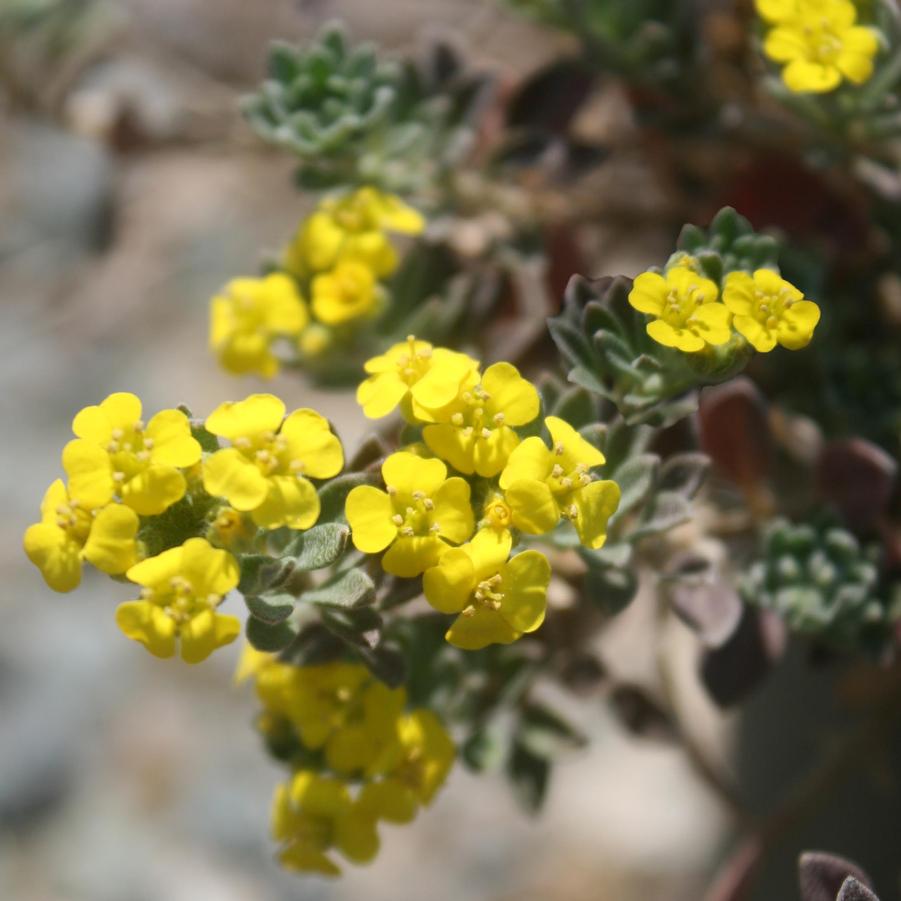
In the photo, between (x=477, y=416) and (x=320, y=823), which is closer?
(x=477, y=416)

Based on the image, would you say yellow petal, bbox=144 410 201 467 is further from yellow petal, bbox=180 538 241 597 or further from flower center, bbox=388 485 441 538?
flower center, bbox=388 485 441 538

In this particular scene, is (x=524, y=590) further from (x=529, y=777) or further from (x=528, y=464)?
(x=529, y=777)

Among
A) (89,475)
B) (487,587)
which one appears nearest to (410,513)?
(487,587)

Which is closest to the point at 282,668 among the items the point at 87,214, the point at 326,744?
the point at 326,744

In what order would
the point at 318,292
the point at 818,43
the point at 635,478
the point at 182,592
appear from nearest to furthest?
the point at 182,592 < the point at 635,478 < the point at 818,43 < the point at 318,292

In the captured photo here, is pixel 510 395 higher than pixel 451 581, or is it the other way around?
pixel 510 395

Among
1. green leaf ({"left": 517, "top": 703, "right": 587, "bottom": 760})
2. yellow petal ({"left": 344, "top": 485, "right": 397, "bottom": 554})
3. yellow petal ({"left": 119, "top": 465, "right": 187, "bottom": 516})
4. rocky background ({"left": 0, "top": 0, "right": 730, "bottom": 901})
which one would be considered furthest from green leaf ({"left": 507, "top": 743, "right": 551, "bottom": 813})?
yellow petal ({"left": 119, "top": 465, "right": 187, "bottom": 516})

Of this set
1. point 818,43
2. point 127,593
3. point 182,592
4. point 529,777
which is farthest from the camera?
point 127,593
